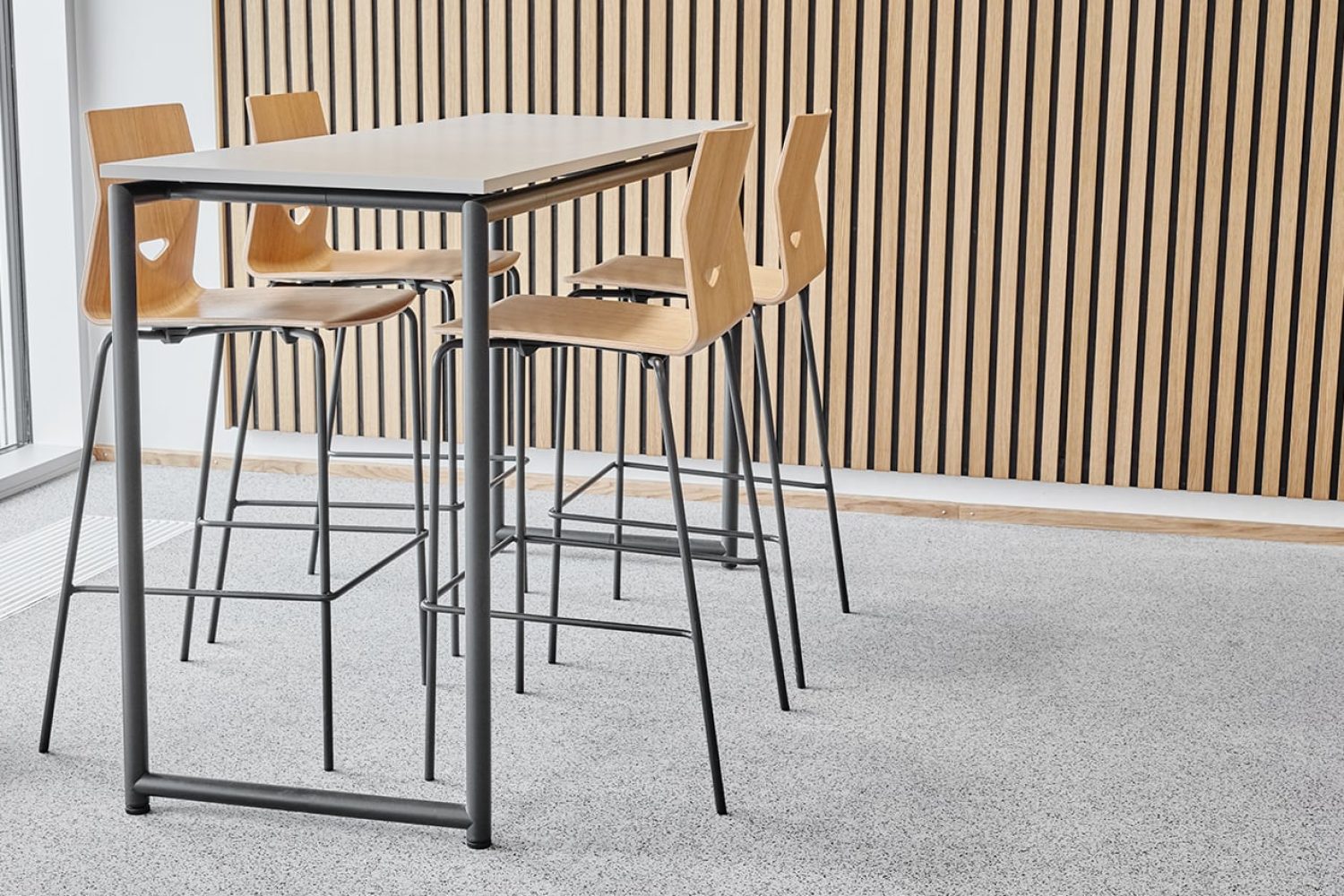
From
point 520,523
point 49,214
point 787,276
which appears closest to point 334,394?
point 520,523

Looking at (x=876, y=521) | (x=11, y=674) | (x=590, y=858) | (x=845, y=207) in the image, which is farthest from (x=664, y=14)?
(x=590, y=858)

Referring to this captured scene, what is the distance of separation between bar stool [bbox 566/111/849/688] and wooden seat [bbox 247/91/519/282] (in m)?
0.33

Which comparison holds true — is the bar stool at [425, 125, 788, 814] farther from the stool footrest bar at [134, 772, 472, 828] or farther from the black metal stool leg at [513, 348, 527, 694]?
the stool footrest bar at [134, 772, 472, 828]

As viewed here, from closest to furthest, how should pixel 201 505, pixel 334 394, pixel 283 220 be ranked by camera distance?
pixel 201 505 → pixel 283 220 → pixel 334 394

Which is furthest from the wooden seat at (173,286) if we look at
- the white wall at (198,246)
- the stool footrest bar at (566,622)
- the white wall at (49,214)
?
the white wall at (49,214)

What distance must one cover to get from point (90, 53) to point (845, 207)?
8.62ft

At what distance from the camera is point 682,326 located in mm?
3250

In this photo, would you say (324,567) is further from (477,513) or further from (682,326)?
(682,326)

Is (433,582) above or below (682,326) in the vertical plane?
below

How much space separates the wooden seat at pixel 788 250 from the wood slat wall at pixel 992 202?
1040 millimetres

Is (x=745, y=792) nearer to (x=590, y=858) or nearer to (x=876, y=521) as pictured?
(x=590, y=858)

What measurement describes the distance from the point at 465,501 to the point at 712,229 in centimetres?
72

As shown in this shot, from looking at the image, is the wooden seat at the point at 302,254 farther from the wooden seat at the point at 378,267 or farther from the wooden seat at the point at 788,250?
the wooden seat at the point at 788,250

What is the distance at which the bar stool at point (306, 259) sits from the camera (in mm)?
3973
